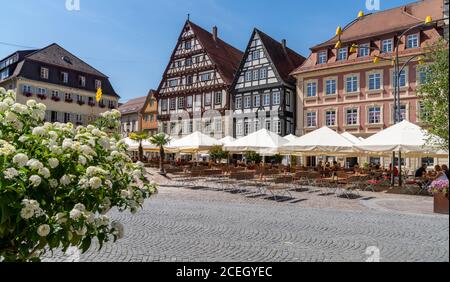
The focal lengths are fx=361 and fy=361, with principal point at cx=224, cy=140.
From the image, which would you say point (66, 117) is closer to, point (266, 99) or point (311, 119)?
point (311, 119)

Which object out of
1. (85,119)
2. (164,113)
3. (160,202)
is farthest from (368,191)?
(164,113)

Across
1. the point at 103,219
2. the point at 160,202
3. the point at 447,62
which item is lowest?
the point at 160,202

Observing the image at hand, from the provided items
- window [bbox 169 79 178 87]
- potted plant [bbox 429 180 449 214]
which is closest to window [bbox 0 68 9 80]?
window [bbox 169 79 178 87]

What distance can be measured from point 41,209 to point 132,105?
51.7 meters

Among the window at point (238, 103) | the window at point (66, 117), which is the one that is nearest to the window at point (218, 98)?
the window at point (238, 103)

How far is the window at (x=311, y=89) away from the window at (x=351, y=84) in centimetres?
291

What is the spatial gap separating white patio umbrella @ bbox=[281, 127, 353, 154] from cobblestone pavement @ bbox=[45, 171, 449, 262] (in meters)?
3.14

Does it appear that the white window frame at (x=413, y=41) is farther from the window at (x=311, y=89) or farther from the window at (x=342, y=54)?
the window at (x=311, y=89)

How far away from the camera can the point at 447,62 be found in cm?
140

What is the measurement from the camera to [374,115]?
2920cm

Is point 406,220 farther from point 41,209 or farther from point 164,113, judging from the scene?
point 164,113

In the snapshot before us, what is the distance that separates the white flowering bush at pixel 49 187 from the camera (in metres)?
2.26

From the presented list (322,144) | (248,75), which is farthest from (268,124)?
(322,144)
